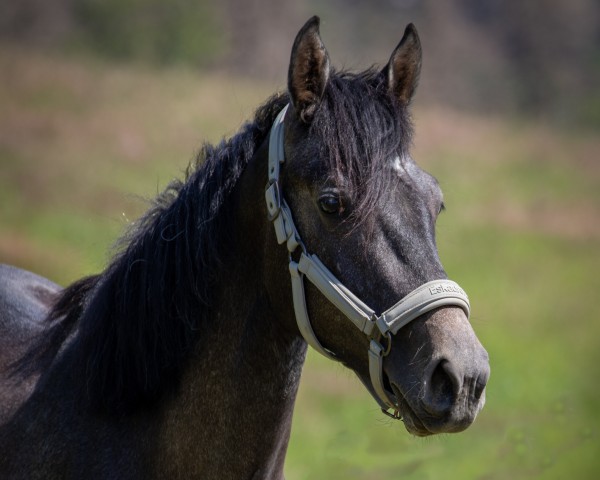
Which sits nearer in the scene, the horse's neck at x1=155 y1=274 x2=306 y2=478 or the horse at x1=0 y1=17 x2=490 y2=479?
the horse at x1=0 y1=17 x2=490 y2=479

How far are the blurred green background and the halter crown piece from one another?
53cm

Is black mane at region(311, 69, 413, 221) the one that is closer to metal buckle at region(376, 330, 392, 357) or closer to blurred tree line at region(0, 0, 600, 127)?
metal buckle at region(376, 330, 392, 357)

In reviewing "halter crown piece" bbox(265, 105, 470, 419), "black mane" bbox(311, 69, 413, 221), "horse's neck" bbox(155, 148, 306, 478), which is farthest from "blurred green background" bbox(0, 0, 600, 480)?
"horse's neck" bbox(155, 148, 306, 478)

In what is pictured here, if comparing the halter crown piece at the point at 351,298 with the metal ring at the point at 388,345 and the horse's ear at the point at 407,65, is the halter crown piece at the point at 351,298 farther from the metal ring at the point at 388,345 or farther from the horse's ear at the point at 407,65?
the horse's ear at the point at 407,65

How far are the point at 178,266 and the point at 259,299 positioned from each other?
35 cm

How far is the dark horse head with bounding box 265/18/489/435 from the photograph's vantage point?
290 centimetres

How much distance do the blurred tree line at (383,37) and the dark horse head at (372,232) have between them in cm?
2216

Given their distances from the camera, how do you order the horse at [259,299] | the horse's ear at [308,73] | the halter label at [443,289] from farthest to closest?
the horse's ear at [308,73] → the horse at [259,299] → the halter label at [443,289]

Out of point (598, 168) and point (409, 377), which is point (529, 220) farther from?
point (409, 377)

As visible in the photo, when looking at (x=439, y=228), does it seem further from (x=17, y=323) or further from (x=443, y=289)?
(x=443, y=289)

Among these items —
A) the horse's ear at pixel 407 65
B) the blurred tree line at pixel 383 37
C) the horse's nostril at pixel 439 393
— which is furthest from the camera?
the blurred tree line at pixel 383 37

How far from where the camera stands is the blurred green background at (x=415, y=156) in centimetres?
931

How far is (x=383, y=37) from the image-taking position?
42125 mm

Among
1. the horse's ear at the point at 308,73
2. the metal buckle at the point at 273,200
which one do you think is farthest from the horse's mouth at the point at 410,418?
the horse's ear at the point at 308,73
